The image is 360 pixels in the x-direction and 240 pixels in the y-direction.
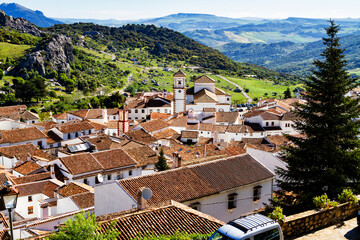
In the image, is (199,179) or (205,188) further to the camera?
(199,179)

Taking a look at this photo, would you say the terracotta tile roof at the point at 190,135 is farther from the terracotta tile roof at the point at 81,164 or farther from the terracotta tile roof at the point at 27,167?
the terracotta tile roof at the point at 27,167

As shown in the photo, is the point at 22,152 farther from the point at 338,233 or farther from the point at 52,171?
the point at 338,233

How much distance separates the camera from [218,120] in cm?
6469

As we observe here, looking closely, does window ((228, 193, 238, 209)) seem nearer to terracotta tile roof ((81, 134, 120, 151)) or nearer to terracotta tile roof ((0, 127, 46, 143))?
terracotta tile roof ((81, 134, 120, 151))

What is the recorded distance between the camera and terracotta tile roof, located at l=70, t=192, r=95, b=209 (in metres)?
21.9

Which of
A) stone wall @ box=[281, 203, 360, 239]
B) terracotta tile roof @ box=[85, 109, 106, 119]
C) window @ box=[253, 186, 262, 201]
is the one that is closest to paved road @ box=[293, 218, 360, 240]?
stone wall @ box=[281, 203, 360, 239]

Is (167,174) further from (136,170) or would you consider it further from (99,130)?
(99,130)

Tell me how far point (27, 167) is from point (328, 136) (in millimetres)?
28343

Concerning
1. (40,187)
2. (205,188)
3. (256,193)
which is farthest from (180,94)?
(205,188)

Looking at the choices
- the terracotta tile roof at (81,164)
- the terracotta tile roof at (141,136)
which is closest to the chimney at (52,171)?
the terracotta tile roof at (81,164)

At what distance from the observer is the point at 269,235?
875 cm

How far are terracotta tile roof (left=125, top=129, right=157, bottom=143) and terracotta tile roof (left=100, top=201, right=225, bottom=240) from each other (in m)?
34.1

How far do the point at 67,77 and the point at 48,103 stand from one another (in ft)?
86.8

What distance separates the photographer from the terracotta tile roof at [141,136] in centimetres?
4759
